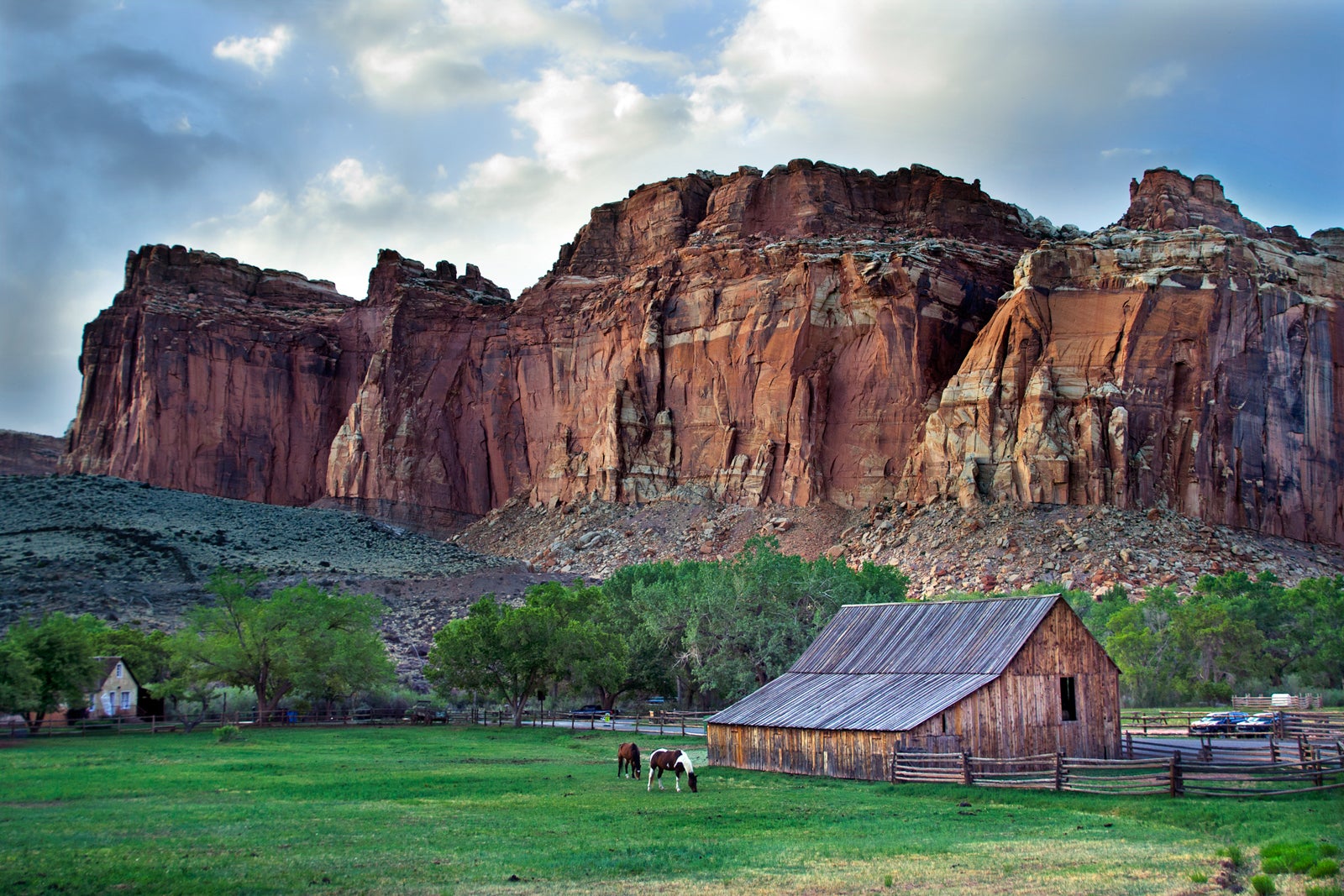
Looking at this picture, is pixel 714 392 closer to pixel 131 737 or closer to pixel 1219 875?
pixel 131 737

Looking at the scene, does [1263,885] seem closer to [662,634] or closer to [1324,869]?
[1324,869]

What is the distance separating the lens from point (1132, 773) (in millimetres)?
27094

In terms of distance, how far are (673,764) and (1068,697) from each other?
9.80m

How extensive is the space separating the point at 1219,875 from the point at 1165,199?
290 ft

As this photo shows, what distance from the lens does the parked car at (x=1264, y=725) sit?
36688mm

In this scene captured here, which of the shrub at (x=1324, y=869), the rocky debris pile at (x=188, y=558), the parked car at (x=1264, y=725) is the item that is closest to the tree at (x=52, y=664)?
the rocky debris pile at (x=188, y=558)

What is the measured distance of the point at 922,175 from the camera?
355ft

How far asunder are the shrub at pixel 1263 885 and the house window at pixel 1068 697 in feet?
48.2

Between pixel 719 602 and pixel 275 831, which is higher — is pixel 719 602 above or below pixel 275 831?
above

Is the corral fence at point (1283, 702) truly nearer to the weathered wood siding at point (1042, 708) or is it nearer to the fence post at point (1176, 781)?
the weathered wood siding at point (1042, 708)

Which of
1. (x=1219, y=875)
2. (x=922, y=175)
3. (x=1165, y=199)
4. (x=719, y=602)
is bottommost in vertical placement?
(x=1219, y=875)

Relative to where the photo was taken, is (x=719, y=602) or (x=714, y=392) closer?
(x=719, y=602)

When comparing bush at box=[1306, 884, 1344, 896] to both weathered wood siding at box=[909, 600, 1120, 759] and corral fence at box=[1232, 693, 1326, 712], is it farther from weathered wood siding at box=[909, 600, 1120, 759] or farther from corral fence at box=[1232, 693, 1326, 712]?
corral fence at box=[1232, 693, 1326, 712]

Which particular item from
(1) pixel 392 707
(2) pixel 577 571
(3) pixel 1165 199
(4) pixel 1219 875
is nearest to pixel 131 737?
(1) pixel 392 707
